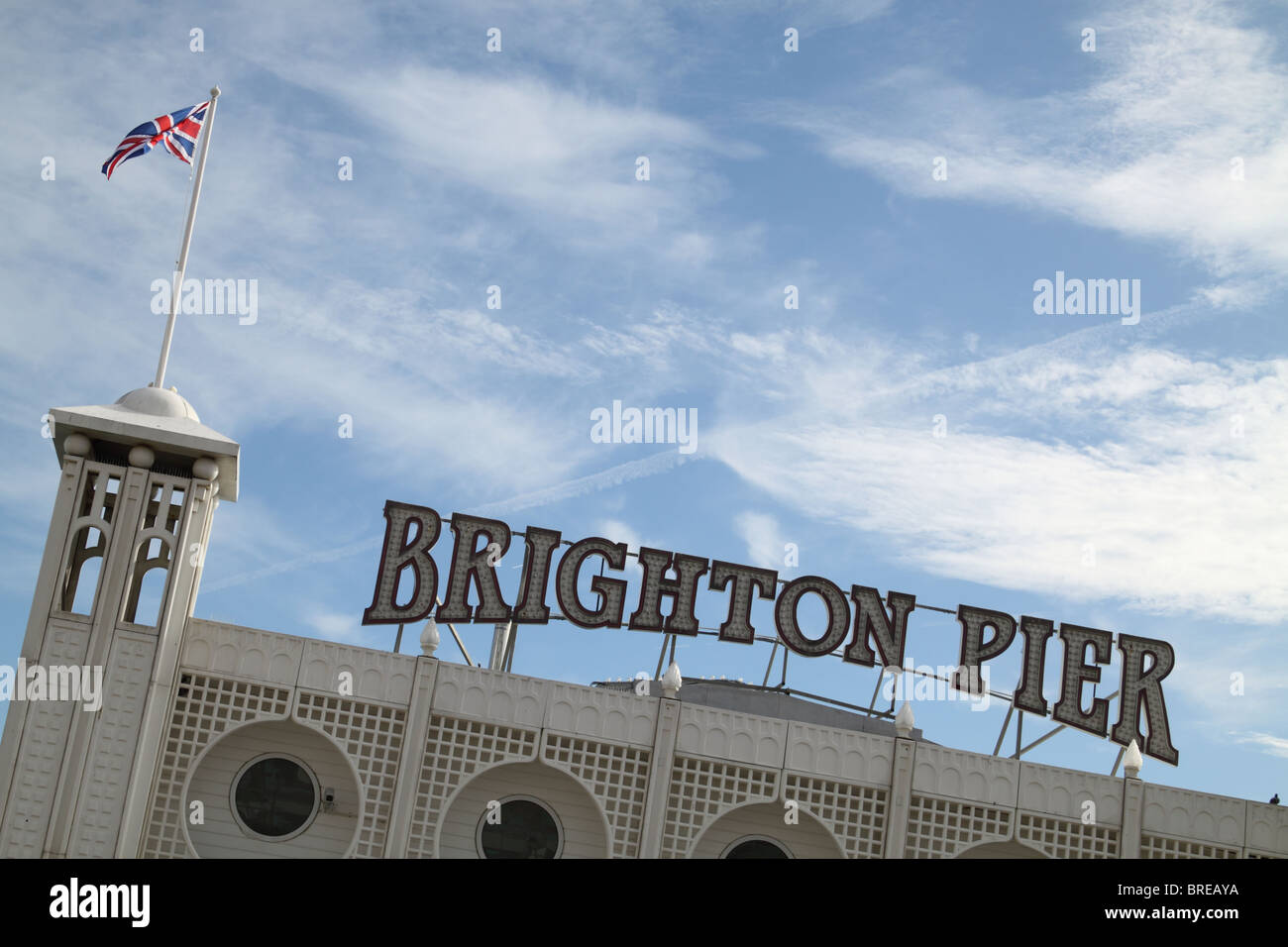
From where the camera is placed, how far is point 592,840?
26.0 metres

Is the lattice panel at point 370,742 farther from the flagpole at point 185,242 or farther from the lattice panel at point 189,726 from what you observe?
the flagpole at point 185,242

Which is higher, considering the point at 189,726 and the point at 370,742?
the point at 370,742

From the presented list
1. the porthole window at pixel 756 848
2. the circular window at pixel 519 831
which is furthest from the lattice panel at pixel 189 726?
the porthole window at pixel 756 848

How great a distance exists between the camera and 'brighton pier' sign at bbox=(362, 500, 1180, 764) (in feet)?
93.9

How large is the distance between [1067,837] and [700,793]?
7.62 metres

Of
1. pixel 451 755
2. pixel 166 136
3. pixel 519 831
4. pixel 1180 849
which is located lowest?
pixel 519 831

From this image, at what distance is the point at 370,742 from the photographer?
25531 mm

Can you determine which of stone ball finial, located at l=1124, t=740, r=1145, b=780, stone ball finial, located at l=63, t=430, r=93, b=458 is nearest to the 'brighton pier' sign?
stone ball finial, located at l=1124, t=740, r=1145, b=780

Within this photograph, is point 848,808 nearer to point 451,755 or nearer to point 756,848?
point 756,848

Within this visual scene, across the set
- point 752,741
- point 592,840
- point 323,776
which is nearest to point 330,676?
point 323,776

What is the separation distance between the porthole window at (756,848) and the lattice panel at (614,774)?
220 centimetres

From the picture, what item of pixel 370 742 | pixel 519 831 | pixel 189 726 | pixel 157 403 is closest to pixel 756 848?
pixel 519 831
